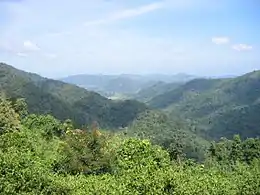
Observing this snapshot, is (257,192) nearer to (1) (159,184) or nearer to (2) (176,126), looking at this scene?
(1) (159,184)

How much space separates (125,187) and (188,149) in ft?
371

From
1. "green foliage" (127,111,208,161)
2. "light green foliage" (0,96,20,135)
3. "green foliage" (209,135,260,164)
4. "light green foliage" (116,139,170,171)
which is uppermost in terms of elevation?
"light green foliage" (0,96,20,135)

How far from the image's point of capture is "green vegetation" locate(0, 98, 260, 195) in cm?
2411

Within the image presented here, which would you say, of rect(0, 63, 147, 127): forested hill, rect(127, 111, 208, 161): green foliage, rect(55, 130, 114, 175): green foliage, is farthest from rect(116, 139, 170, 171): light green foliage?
rect(0, 63, 147, 127): forested hill

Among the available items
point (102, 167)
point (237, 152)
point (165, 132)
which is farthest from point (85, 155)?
point (165, 132)

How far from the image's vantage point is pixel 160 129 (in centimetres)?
16225

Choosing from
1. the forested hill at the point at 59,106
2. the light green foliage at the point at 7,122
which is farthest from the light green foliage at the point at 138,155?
the forested hill at the point at 59,106

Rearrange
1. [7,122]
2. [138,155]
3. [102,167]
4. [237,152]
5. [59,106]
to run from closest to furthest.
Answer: [102,167], [138,155], [7,122], [237,152], [59,106]

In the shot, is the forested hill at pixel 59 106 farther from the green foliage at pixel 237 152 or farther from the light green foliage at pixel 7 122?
the light green foliage at pixel 7 122

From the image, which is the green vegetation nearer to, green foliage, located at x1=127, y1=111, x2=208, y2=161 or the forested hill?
green foliage, located at x1=127, y1=111, x2=208, y2=161

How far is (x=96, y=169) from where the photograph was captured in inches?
1512

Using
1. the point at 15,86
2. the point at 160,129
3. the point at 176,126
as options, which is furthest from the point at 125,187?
the point at 15,86

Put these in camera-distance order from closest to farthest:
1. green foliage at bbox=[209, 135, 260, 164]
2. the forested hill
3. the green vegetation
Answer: the green vegetation
green foliage at bbox=[209, 135, 260, 164]
the forested hill

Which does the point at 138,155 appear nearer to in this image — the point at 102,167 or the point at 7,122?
the point at 102,167
